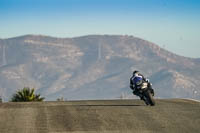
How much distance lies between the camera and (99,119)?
22734mm

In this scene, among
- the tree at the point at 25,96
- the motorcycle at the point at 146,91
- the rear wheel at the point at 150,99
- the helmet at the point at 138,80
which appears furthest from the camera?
the tree at the point at 25,96

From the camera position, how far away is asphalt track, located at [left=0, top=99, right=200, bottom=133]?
2030 cm

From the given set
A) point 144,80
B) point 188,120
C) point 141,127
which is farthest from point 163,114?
point 144,80

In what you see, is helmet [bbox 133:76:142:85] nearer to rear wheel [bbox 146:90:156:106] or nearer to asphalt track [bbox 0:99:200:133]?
rear wheel [bbox 146:90:156:106]

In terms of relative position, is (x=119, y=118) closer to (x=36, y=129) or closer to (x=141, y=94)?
(x=36, y=129)

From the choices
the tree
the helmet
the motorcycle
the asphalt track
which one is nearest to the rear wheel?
the motorcycle

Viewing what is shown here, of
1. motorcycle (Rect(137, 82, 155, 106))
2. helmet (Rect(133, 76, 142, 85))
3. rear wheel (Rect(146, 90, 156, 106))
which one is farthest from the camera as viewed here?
helmet (Rect(133, 76, 142, 85))

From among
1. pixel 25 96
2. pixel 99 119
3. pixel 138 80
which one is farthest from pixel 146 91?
Answer: pixel 25 96

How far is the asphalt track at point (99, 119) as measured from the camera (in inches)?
799

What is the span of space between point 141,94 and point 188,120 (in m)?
7.38

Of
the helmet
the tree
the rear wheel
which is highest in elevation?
the helmet

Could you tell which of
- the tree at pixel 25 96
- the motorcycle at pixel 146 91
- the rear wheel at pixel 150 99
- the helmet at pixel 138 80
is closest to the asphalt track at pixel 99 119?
the rear wheel at pixel 150 99

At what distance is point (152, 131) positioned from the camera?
19891mm

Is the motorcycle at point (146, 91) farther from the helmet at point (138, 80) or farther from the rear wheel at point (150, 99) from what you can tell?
the helmet at point (138, 80)
